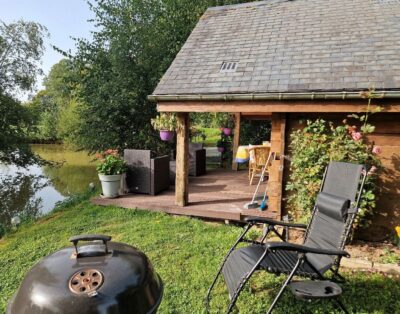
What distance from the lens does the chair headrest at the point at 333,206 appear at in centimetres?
275

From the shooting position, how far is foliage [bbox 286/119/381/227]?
4121mm

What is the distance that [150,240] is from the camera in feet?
14.6

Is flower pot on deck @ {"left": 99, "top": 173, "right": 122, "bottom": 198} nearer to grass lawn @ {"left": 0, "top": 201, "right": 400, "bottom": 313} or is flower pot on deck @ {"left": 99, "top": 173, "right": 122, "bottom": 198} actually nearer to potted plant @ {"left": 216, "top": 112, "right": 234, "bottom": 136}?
grass lawn @ {"left": 0, "top": 201, "right": 400, "bottom": 313}

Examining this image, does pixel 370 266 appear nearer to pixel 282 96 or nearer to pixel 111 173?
pixel 282 96

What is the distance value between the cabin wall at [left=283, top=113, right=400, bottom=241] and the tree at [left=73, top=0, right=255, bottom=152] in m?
7.27

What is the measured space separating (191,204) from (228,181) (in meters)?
2.32

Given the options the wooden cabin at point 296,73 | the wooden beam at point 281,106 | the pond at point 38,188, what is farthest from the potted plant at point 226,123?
the wooden beam at point 281,106

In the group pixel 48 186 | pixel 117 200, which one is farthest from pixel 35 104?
pixel 117 200

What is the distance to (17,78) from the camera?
36.7 ft

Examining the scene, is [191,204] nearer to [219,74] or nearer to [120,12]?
[219,74]

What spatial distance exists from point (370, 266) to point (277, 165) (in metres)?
2.06

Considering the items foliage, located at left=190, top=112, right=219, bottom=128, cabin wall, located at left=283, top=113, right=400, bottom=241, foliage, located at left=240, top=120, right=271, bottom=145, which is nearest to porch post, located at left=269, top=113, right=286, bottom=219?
cabin wall, located at left=283, top=113, right=400, bottom=241

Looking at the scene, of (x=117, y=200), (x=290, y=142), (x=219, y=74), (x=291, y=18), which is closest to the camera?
(x=290, y=142)

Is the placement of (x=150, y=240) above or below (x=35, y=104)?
below
